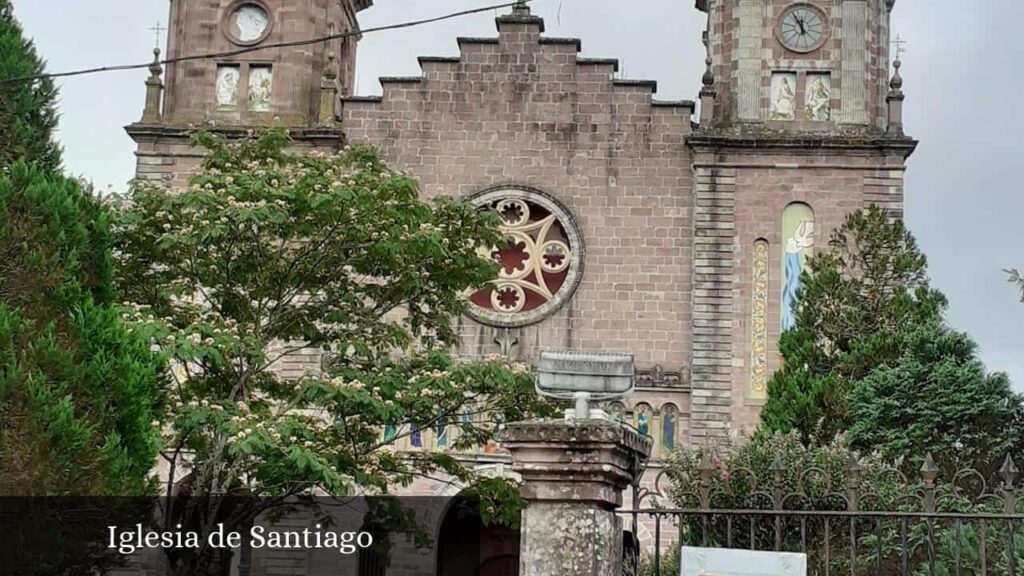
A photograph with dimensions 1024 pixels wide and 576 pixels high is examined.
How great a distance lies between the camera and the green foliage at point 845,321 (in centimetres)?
1994

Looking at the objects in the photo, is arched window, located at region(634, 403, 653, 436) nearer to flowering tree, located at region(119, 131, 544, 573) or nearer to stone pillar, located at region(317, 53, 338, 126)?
flowering tree, located at region(119, 131, 544, 573)

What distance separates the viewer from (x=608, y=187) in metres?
24.6

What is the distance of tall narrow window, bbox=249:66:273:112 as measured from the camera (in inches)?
991

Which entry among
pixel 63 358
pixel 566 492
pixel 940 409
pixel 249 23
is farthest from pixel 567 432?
pixel 249 23

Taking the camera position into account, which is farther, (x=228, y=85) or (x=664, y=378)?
(x=228, y=85)

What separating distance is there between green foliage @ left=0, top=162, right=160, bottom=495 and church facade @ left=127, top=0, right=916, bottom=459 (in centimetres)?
1095

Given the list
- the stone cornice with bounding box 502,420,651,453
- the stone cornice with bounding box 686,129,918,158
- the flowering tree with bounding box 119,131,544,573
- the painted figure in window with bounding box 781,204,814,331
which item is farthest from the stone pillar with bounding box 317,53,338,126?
the stone cornice with bounding box 502,420,651,453

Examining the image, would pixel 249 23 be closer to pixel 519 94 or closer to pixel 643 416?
pixel 519 94

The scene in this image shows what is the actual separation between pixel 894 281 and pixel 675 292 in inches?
155

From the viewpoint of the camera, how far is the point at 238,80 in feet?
83.0

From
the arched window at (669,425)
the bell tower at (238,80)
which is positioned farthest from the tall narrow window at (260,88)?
the arched window at (669,425)

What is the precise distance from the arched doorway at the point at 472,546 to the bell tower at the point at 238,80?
6.56 m

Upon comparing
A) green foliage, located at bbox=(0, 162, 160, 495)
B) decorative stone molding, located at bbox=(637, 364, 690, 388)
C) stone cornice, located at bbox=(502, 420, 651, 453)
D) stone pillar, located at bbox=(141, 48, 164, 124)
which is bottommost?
stone cornice, located at bbox=(502, 420, 651, 453)

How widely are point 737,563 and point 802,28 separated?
700 inches
